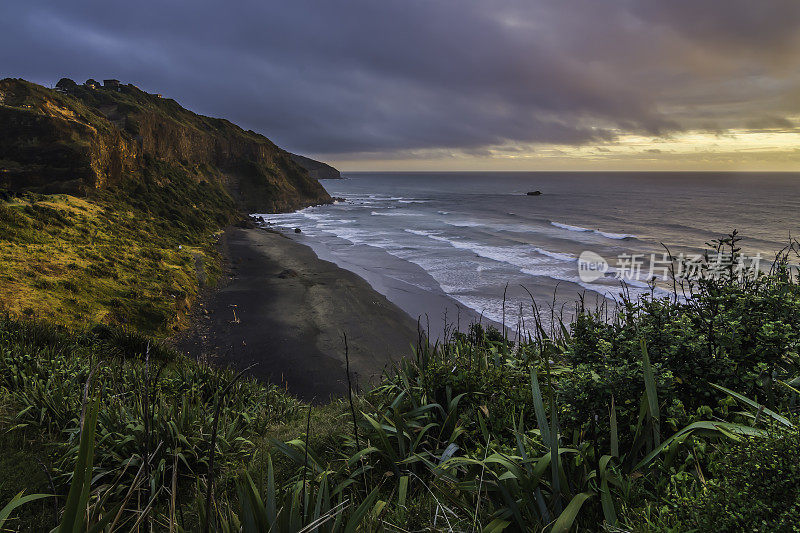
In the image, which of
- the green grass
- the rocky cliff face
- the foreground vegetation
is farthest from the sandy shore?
the rocky cliff face

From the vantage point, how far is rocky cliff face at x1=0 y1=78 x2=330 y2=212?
2573 cm

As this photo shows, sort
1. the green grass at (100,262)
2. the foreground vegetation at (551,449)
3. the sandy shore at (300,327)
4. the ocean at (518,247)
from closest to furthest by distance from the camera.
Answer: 1. the foreground vegetation at (551,449)
2. the sandy shore at (300,327)
3. the green grass at (100,262)
4. the ocean at (518,247)

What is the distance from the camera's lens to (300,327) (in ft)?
55.1

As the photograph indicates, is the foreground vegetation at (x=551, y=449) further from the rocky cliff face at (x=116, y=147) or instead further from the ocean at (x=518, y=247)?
the rocky cliff face at (x=116, y=147)

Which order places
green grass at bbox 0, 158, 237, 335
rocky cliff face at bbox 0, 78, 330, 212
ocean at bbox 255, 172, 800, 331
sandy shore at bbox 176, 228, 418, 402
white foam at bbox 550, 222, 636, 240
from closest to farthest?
sandy shore at bbox 176, 228, 418, 402
green grass at bbox 0, 158, 237, 335
ocean at bbox 255, 172, 800, 331
rocky cliff face at bbox 0, 78, 330, 212
white foam at bbox 550, 222, 636, 240

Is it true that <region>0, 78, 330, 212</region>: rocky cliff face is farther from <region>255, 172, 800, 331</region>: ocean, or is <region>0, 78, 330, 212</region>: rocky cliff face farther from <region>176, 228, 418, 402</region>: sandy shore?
<region>176, 228, 418, 402</region>: sandy shore

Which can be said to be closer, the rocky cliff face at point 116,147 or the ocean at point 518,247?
the ocean at point 518,247

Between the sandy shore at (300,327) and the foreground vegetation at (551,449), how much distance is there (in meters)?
5.13

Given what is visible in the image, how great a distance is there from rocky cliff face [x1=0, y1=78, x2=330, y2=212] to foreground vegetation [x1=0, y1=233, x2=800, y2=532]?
1249 inches

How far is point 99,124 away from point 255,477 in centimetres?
4066

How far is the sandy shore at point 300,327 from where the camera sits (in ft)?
42.0

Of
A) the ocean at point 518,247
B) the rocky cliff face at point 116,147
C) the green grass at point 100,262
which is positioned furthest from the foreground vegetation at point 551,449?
the rocky cliff face at point 116,147

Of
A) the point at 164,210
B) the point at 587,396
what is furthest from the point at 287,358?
the point at 164,210

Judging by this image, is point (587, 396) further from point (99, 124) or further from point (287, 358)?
point (99, 124)
